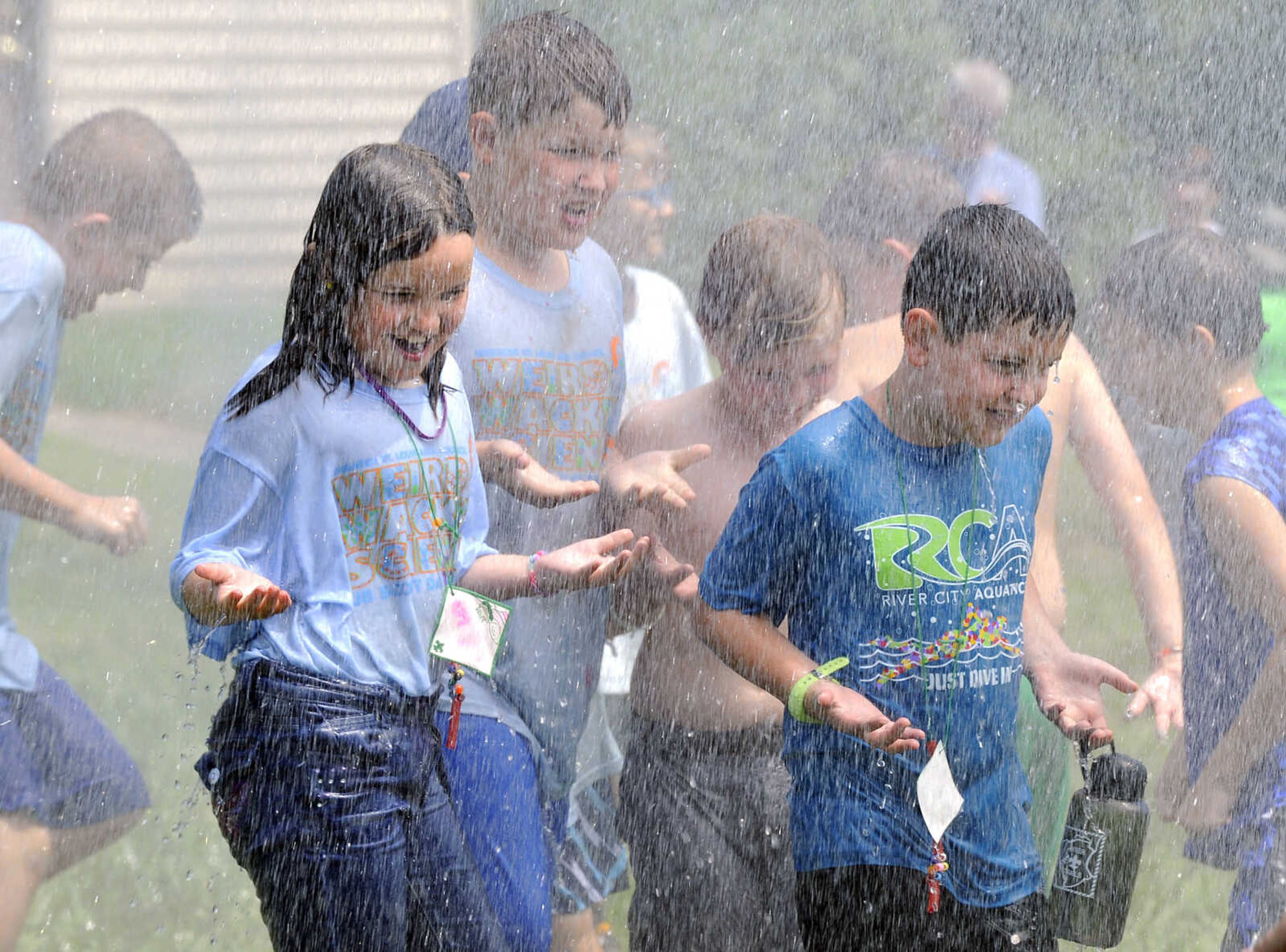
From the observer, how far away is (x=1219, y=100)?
11.1 metres

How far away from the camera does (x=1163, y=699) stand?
10.8ft

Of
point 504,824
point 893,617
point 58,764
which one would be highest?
point 893,617

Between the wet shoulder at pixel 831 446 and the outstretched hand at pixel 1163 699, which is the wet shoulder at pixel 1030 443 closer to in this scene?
the wet shoulder at pixel 831 446

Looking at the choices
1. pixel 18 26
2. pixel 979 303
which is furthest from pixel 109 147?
pixel 18 26

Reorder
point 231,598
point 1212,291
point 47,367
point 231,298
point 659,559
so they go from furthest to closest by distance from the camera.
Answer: point 231,298
point 1212,291
point 47,367
point 659,559
point 231,598

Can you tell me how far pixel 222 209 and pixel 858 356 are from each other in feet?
32.9

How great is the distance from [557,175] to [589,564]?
2.89 ft

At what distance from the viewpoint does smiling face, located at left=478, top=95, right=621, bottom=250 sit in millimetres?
3299

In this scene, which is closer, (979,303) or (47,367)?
(979,303)

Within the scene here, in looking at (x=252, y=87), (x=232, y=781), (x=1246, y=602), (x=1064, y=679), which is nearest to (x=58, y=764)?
(x=232, y=781)

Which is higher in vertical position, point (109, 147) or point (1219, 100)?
point (109, 147)

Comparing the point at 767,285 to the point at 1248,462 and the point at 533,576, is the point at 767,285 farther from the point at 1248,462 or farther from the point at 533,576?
the point at 1248,462

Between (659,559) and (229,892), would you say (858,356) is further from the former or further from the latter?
(229,892)

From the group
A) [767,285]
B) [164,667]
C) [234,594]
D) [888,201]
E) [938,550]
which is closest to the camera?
[234,594]
